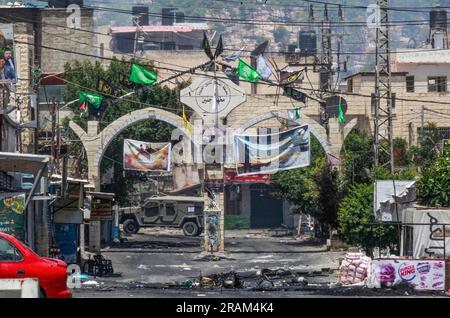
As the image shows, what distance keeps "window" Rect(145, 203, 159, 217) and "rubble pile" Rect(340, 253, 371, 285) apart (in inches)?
1471

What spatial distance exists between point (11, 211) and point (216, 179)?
89.0 ft

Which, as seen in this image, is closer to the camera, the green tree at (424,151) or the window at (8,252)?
the window at (8,252)

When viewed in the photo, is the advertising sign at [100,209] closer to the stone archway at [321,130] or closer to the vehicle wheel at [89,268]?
the vehicle wheel at [89,268]

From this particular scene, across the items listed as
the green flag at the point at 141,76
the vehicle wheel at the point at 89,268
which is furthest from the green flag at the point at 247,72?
the vehicle wheel at the point at 89,268

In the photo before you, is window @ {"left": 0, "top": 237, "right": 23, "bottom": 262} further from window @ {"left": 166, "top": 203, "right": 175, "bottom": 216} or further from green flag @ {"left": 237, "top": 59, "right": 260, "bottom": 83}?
window @ {"left": 166, "top": 203, "right": 175, "bottom": 216}

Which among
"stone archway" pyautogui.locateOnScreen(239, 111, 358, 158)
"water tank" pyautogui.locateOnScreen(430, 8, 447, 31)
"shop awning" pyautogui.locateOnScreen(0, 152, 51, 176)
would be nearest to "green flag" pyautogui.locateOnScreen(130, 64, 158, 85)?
"stone archway" pyautogui.locateOnScreen(239, 111, 358, 158)

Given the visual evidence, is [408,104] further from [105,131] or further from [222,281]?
[222,281]

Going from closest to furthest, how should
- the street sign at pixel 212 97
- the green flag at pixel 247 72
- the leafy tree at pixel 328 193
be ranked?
the leafy tree at pixel 328 193, the street sign at pixel 212 97, the green flag at pixel 247 72

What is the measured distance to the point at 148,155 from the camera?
59.5m

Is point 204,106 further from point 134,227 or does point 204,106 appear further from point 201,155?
point 134,227

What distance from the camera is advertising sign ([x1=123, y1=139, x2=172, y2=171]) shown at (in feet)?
195

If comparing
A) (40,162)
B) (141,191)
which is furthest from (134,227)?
(40,162)

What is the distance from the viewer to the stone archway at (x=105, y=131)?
5981 cm

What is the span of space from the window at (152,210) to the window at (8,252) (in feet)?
174
